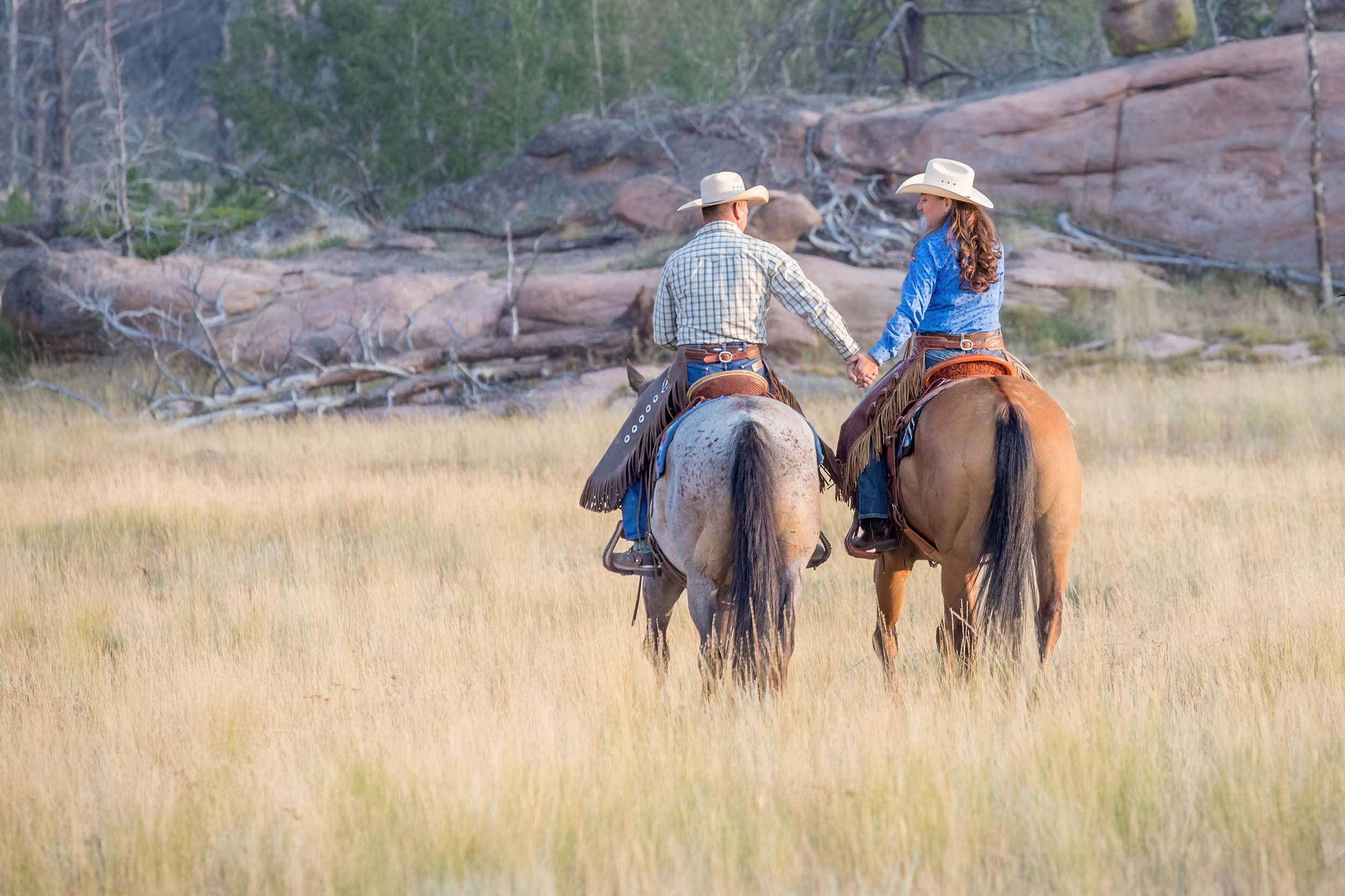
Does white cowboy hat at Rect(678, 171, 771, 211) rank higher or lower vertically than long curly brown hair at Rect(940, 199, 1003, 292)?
higher

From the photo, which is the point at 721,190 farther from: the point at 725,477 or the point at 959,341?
the point at 725,477

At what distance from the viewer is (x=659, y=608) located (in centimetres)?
576

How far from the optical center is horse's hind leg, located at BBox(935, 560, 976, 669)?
16.8 ft

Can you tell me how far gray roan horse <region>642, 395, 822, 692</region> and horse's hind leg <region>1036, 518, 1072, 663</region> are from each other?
91 centimetres

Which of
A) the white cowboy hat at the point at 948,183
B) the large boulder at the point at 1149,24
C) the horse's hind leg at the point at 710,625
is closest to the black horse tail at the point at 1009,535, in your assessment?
the horse's hind leg at the point at 710,625

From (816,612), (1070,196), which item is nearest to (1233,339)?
(1070,196)

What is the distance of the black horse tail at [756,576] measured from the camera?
15.4 ft

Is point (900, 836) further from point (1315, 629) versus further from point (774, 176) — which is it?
point (774, 176)

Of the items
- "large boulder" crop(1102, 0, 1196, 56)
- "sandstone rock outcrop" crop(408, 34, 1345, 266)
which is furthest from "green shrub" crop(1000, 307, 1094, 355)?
"large boulder" crop(1102, 0, 1196, 56)

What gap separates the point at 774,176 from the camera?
74.8 feet

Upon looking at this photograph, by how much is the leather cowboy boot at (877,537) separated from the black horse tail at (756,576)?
3.56 feet

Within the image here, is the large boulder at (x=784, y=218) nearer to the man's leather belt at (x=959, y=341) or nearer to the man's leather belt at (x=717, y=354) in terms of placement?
the man's leather belt at (x=959, y=341)

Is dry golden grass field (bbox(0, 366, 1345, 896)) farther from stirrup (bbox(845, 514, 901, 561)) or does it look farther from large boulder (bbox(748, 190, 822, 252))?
large boulder (bbox(748, 190, 822, 252))

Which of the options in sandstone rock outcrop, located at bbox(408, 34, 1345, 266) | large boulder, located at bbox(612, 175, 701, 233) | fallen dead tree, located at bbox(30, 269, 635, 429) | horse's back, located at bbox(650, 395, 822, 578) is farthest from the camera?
large boulder, located at bbox(612, 175, 701, 233)
